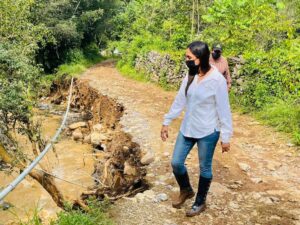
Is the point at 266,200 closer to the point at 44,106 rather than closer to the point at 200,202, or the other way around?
the point at 200,202

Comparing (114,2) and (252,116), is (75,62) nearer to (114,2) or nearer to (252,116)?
(114,2)

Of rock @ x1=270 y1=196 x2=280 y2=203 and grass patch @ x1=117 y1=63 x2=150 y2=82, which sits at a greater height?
rock @ x1=270 y1=196 x2=280 y2=203

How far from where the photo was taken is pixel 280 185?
5309 millimetres

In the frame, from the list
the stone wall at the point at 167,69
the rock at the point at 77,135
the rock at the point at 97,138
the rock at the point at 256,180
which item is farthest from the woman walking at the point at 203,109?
the rock at the point at 77,135

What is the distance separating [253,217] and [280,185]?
1185 mm

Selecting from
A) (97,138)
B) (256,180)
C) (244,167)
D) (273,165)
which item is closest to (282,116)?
(273,165)

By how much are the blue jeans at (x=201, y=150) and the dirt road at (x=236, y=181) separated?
0.66m

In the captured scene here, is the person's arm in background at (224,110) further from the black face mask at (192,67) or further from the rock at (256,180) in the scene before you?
the rock at (256,180)

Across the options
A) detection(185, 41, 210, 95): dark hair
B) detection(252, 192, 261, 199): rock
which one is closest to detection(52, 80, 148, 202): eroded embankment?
detection(252, 192, 261, 199): rock

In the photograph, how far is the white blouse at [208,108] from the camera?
3.60 meters

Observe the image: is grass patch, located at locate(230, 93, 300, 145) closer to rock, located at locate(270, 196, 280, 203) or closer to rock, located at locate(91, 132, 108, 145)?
rock, located at locate(270, 196, 280, 203)

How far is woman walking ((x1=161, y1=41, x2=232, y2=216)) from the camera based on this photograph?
141 inches

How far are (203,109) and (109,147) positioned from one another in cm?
509

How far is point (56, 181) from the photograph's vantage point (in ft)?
25.0
